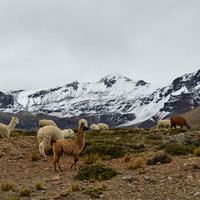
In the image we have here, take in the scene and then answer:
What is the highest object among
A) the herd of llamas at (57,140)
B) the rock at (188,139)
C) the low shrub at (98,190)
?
the herd of llamas at (57,140)

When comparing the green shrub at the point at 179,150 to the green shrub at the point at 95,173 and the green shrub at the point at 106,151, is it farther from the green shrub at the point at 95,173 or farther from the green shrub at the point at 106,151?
the green shrub at the point at 95,173

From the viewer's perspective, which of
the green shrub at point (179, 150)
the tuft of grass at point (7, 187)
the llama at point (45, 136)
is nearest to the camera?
the tuft of grass at point (7, 187)

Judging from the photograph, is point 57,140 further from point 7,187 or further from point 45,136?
point 45,136

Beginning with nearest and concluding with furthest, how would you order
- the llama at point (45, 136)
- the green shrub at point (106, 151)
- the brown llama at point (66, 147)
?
the brown llama at point (66, 147), the green shrub at point (106, 151), the llama at point (45, 136)

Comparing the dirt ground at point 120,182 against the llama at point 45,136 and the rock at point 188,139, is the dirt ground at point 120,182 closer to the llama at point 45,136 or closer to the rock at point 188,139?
the llama at point 45,136

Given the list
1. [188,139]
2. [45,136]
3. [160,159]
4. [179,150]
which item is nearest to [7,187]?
[160,159]

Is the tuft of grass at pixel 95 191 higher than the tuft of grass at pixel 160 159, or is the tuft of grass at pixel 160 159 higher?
the tuft of grass at pixel 160 159

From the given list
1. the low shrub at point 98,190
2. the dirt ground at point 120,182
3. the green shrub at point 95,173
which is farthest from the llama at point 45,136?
the low shrub at point 98,190

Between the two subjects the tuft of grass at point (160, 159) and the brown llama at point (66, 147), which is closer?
the brown llama at point (66, 147)

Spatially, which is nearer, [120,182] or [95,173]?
[120,182]

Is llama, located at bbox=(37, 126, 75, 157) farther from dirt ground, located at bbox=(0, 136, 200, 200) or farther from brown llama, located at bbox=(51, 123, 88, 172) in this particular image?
brown llama, located at bbox=(51, 123, 88, 172)

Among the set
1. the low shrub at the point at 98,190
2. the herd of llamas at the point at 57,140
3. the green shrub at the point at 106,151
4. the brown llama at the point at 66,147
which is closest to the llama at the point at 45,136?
the herd of llamas at the point at 57,140

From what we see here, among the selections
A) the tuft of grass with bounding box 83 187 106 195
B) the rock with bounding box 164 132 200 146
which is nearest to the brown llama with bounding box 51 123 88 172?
the tuft of grass with bounding box 83 187 106 195

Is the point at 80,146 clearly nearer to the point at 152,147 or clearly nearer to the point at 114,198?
the point at 114,198
